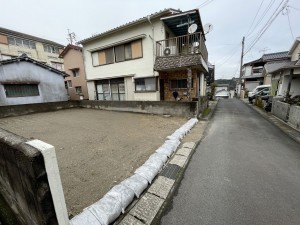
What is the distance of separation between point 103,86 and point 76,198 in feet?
37.4

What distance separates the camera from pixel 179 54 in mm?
8242

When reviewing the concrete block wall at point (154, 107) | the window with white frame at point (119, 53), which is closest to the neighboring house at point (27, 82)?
the window with white frame at point (119, 53)

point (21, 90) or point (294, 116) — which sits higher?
point (21, 90)

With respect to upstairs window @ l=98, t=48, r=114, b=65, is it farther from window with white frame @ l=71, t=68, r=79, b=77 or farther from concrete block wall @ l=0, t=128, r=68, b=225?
concrete block wall @ l=0, t=128, r=68, b=225

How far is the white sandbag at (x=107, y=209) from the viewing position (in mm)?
1802

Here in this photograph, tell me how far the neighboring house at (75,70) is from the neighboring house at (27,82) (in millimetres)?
3419

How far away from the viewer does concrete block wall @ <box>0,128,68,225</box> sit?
1.25m

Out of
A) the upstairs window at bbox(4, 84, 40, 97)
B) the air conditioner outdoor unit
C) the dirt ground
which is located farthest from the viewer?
the upstairs window at bbox(4, 84, 40, 97)

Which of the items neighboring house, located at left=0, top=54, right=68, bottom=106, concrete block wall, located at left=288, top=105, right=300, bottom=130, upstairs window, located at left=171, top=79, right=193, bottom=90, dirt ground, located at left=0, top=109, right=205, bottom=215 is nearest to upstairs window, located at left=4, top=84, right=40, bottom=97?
neighboring house, located at left=0, top=54, right=68, bottom=106

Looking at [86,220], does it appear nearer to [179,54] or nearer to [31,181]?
[31,181]

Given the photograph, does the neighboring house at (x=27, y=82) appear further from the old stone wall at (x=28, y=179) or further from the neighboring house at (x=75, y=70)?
the old stone wall at (x=28, y=179)

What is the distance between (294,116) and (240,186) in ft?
18.8

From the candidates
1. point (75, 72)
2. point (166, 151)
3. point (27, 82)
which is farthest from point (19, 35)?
point (166, 151)

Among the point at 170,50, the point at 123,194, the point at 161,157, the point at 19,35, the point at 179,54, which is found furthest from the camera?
the point at 19,35
